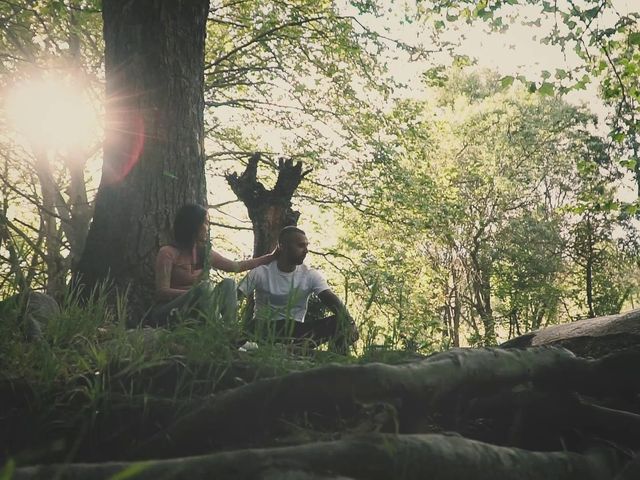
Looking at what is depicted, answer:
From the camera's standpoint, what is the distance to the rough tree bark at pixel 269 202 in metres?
10.3

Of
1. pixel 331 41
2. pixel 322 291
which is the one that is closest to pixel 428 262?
pixel 331 41

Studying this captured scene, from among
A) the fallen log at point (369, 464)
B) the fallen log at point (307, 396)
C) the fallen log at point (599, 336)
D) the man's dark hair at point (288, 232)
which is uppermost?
the man's dark hair at point (288, 232)

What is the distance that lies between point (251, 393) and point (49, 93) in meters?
16.5

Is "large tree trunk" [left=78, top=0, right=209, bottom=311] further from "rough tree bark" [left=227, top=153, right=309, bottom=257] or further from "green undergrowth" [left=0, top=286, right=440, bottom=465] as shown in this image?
"green undergrowth" [left=0, top=286, right=440, bottom=465]

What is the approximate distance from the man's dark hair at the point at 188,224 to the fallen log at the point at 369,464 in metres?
4.37

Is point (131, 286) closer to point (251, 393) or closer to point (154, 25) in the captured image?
point (154, 25)

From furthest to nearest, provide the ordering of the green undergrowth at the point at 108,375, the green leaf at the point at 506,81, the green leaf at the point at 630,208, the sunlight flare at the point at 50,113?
the sunlight flare at the point at 50,113
the green leaf at the point at 630,208
the green leaf at the point at 506,81
the green undergrowth at the point at 108,375

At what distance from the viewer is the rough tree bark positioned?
10.3 metres

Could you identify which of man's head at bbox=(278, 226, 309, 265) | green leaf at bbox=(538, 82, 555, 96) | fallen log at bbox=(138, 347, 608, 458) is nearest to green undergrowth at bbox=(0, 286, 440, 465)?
fallen log at bbox=(138, 347, 608, 458)

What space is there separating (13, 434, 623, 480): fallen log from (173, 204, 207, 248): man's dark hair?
14.3ft

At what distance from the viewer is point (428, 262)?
32.5 meters

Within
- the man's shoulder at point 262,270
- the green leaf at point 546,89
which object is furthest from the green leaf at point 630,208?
the man's shoulder at point 262,270

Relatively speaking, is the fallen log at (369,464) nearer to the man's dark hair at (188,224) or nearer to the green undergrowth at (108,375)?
the green undergrowth at (108,375)

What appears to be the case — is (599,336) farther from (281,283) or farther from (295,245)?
(281,283)
